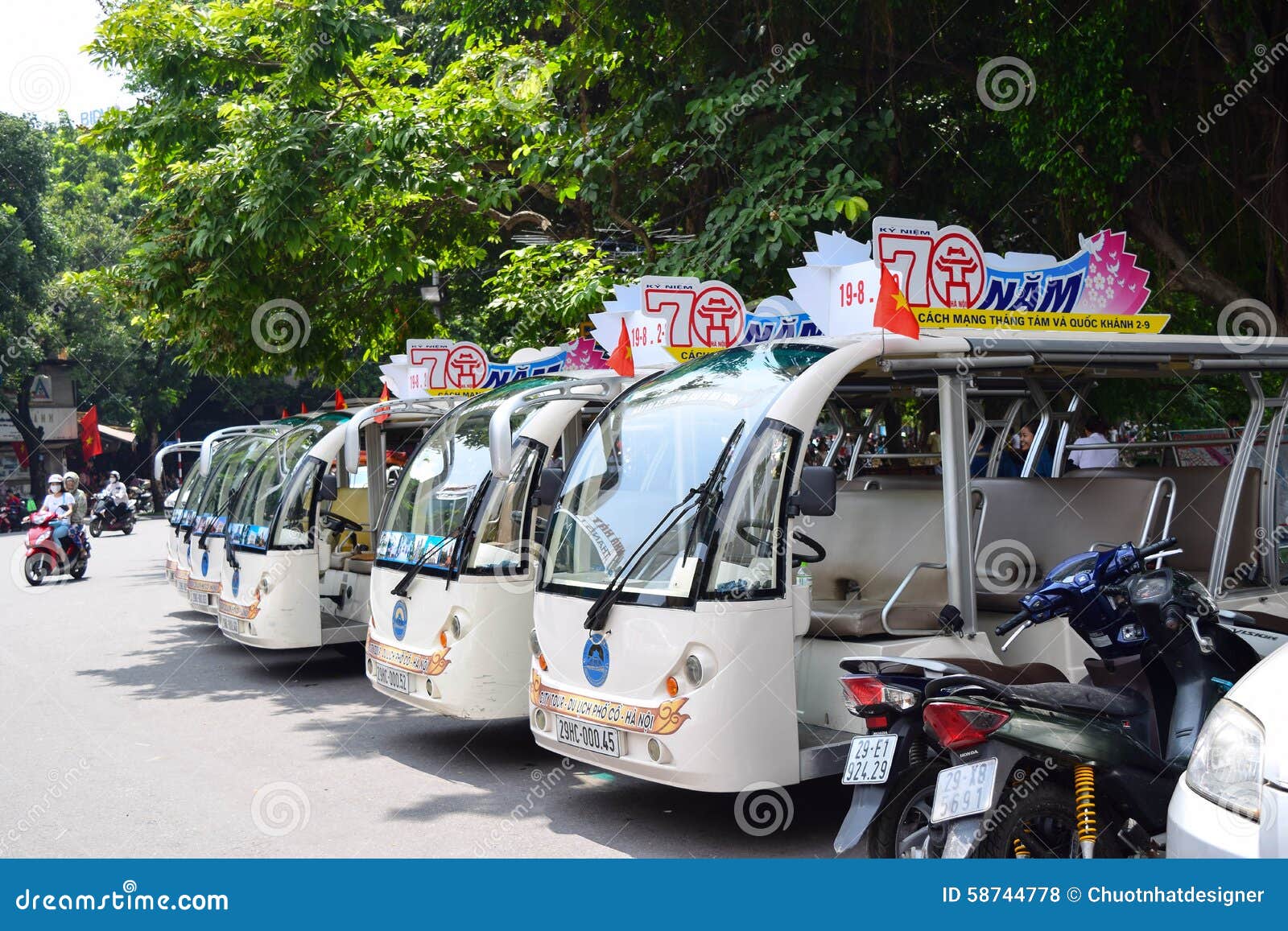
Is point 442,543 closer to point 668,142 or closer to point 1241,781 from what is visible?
point 1241,781

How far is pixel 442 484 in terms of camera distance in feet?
26.0

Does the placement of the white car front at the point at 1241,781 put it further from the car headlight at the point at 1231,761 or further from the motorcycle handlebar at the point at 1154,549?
the motorcycle handlebar at the point at 1154,549

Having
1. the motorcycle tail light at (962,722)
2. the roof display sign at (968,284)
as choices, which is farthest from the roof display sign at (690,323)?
the motorcycle tail light at (962,722)

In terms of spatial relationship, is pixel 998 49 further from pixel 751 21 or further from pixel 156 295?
pixel 156 295

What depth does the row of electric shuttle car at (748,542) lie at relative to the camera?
5352 mm

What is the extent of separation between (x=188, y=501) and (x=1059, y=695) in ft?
39.5

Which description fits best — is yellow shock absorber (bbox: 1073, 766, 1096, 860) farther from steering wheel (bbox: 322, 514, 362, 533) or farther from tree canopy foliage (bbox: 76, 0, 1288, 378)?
steering wheel (bbox: 322, 514, 362, 533)

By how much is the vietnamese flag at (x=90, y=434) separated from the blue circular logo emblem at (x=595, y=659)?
117 ft

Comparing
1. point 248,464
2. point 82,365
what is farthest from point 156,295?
point 82,365

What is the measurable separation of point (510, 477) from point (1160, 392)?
9528 millimetres

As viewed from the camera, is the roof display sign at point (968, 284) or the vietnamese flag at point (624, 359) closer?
the roof display sign at point (968, 284)

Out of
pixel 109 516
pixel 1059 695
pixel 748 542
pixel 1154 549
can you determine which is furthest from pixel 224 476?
pixel 109 516

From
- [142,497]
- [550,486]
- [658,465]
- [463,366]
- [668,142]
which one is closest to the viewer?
[658,465]

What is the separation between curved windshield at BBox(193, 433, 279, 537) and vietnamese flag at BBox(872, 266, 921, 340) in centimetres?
750
